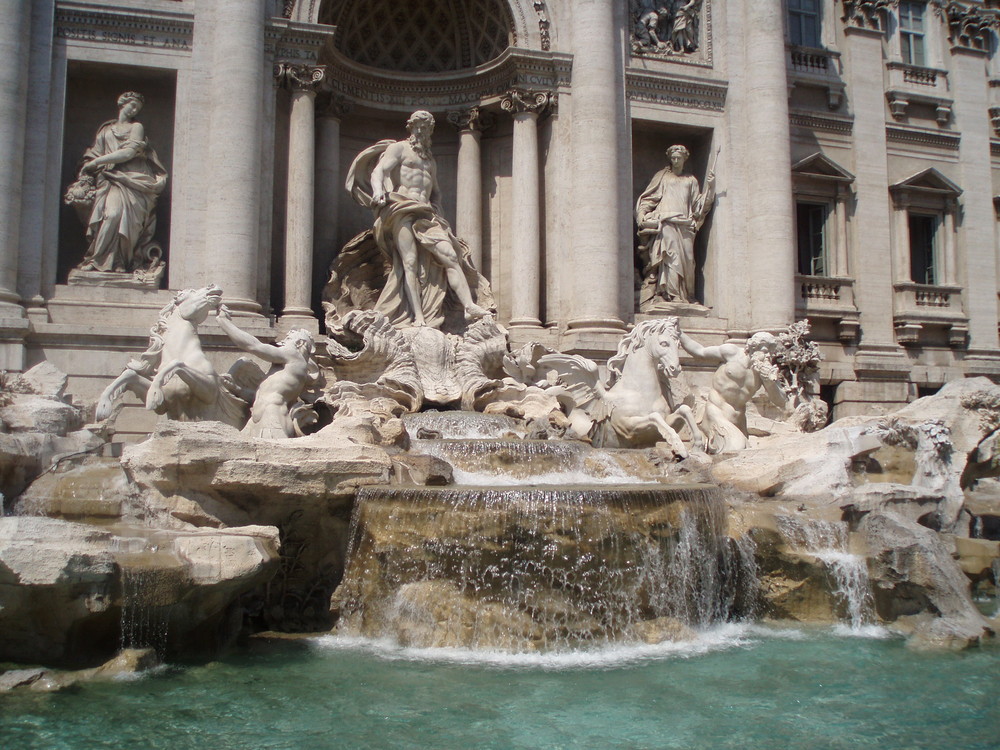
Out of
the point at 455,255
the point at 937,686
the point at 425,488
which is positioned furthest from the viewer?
the point at 455,255

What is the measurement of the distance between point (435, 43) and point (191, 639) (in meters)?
12.4

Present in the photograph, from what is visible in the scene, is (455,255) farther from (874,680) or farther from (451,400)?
(874,680)

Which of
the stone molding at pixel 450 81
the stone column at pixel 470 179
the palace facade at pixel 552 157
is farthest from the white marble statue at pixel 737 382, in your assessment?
the stone molding at pixel 450 81

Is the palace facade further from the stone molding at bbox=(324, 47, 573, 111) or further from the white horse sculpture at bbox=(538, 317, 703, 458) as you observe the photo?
the white horse sculpture at bbox=(538, 317, 703, 458)

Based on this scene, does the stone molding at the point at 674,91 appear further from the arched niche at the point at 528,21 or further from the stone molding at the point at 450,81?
the arched niche at the point at 528,21

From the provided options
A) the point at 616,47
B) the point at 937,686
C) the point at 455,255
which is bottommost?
the point at 937,686

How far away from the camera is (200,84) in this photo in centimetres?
1410

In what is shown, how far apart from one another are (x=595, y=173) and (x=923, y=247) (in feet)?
27.3

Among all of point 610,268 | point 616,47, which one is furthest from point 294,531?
point 616,47

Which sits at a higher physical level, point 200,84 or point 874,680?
point 200,84

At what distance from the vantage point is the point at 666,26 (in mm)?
16938

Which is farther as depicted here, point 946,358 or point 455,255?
point 946,358

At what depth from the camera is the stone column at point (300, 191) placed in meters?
14.3

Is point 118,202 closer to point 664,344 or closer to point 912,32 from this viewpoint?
point 664,344
